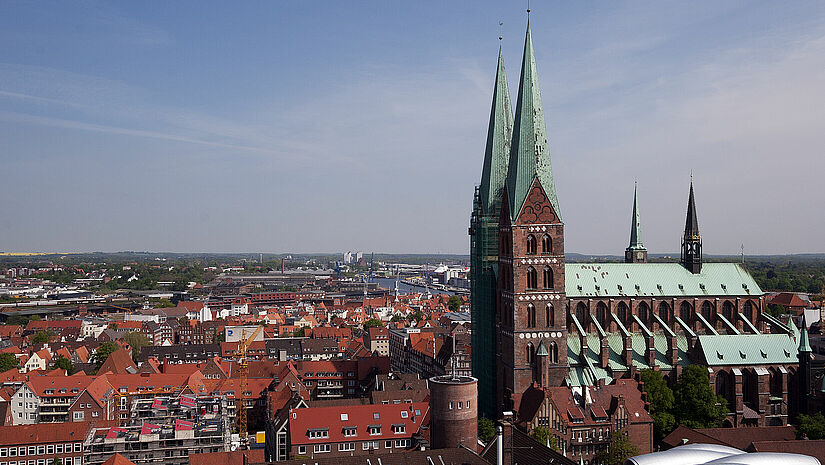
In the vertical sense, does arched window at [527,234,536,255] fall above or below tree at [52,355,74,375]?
above

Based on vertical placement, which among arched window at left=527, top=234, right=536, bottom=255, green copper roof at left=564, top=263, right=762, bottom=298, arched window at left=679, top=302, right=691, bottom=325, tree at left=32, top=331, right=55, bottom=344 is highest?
arched window at left=527, top=234, right=536, bottom=255

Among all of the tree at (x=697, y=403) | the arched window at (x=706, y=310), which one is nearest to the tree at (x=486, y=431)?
the tree at (x=697, y=403)

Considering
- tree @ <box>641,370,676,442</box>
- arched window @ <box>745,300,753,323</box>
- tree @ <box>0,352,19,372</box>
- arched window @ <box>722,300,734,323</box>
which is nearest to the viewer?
tree @ <box>641,370,676,442</box>

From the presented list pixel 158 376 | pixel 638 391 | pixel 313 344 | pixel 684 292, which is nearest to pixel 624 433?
pixel 638 391

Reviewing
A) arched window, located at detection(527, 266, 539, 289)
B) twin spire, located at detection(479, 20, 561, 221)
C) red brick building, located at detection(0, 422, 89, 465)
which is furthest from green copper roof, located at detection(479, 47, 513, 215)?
red brick building, located at detection(0, 422, 89, 465)

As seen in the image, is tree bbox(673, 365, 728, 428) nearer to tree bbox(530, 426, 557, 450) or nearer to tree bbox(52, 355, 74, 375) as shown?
tree bbox(530, 426, 557, 450)

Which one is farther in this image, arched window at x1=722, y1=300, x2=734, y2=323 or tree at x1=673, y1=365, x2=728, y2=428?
arched window at x1=722, y1=300, x2=734, y2=323

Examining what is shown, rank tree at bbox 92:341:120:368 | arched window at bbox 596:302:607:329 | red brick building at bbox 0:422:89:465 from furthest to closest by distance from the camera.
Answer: tree at bbox 92:341:120:368
arched window at bbox 596:302:607:329
red brick building at bbox 0:422:89:465

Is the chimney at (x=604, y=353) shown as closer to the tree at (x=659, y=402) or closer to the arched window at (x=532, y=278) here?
the tree at (x=659, y=402)

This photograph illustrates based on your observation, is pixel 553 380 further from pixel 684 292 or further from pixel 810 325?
pixel 810 325
